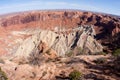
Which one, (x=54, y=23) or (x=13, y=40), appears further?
(x=54, y=23)

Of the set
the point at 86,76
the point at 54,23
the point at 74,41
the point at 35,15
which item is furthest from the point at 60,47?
the point at 86,76

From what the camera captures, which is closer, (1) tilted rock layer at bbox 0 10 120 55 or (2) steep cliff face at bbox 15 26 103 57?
(1) tilted rock layer at bbox 0 10 120 55

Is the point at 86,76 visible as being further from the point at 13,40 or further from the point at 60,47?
the point at 60,47

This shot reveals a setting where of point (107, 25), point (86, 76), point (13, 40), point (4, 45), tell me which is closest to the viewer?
point (86, 76)

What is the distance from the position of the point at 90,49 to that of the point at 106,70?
186 feet

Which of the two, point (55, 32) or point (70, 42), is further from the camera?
point (55, 32)

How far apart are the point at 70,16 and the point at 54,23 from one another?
10.8m

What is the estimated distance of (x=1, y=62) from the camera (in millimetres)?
39438

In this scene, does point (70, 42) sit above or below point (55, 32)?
below

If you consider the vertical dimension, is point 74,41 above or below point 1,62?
below

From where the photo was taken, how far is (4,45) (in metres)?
53.5

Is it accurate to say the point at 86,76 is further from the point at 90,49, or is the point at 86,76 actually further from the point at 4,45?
the point at 90,49

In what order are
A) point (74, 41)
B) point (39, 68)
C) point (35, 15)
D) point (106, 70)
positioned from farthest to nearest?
point (35, 15) → point (74, 41) → point (39, 68) → point (106, 70)

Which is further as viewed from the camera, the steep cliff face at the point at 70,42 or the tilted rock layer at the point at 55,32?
the steep cliff face at the point at 70,42
